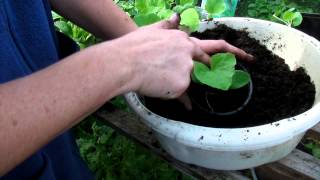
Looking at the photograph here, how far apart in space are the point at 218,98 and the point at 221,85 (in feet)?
0.31

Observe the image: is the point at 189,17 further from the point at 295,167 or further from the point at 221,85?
the point at 295,167

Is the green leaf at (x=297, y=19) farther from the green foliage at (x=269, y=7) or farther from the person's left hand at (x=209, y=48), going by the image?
the green foliage at (x=269, y=7)

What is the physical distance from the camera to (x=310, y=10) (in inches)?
79.0

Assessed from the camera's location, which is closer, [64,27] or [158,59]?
[158,59]

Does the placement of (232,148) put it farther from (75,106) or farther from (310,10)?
(310,10)

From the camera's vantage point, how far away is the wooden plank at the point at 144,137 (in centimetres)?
80

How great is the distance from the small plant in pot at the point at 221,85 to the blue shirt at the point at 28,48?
269mm

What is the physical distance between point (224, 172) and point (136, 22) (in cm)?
37

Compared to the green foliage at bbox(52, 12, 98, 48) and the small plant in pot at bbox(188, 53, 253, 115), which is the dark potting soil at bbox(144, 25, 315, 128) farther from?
the green foliage at bbox(52, 12, 98, 48)

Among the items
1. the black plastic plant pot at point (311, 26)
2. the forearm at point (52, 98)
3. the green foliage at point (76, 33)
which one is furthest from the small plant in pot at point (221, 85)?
the black plastic plant pot at point (311, 26)

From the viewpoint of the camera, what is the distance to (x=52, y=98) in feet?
1.64

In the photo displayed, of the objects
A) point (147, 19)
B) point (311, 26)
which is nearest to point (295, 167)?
point (147, 19)

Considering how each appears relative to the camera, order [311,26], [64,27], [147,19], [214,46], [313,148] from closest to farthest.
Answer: [214,46], [147,19], [64,27], [313,148], [311,26]

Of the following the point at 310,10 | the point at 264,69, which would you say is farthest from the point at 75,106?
the point at 310,10
